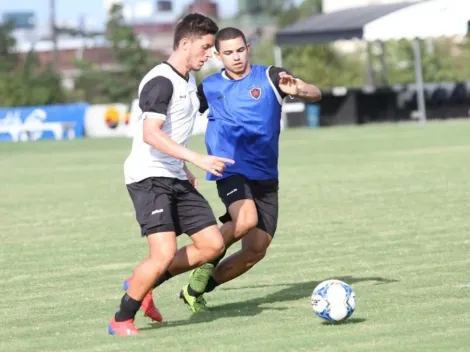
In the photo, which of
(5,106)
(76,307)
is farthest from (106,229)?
(5,106)

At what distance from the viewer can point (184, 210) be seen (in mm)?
8164

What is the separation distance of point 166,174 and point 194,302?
45.8 inches

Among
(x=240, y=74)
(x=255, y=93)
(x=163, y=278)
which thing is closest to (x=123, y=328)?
(x=163, y=278)

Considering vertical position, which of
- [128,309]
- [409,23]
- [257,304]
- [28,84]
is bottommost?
[257,304]

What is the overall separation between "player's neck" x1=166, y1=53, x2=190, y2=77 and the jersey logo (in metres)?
1.14

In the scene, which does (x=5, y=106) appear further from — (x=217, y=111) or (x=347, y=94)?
(x=217, y=111)

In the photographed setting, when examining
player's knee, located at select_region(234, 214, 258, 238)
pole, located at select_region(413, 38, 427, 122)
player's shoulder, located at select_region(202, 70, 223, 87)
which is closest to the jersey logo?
player's shoulder, located at select_region(202, 70, 223, 87)

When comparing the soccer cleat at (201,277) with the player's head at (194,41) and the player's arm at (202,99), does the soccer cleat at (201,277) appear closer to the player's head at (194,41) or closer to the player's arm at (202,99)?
the player's arm at (202,99)

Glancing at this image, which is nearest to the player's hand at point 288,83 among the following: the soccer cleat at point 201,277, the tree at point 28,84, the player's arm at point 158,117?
the player's arm at point 158,117

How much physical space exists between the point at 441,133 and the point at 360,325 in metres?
24.7

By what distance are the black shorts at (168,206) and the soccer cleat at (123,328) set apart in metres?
0.55

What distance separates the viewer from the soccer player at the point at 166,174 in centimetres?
783

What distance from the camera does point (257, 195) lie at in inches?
360

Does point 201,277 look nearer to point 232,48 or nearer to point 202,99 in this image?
point 202,99
